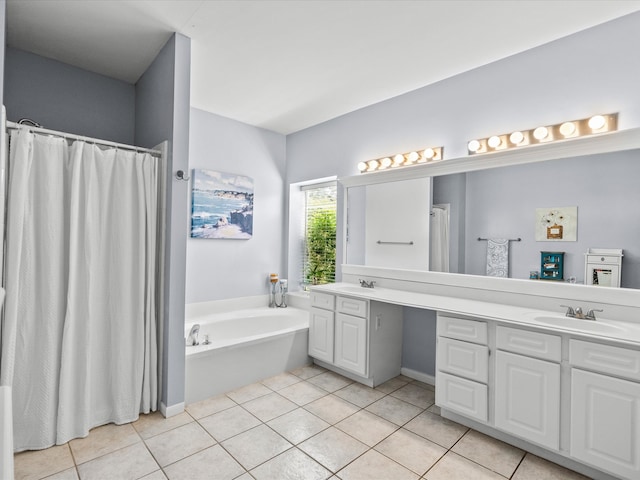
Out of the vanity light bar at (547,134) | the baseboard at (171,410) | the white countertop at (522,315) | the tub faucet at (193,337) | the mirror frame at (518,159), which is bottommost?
the baseboard at (171,410)

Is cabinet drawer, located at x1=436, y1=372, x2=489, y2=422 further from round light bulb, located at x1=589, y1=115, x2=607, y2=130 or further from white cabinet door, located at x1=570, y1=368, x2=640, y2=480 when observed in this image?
round light bulb, located at x1=589, y1=115, x2=607, y2=130

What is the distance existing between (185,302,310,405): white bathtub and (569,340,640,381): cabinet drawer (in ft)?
7.30

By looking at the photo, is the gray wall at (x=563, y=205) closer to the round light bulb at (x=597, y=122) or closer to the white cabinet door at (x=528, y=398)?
the round light bulb at (x=597, y=122)

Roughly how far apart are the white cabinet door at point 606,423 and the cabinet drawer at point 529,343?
0.13 meters

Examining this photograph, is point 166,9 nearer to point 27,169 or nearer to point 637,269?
point 27,169

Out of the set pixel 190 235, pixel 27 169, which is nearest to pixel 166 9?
pixel 27 169

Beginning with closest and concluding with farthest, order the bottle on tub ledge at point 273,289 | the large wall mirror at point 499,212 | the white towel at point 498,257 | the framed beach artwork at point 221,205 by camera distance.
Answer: the large wall mirror at point 499,212 < the white towel at point 498,257 < the framed beach artwork at point 221,205 < the bottle on tub ledge at point 273,289

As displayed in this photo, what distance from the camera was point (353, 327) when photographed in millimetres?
3039

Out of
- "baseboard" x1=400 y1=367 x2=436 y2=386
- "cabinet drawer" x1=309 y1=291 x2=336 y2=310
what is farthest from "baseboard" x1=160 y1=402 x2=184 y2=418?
"baseboard" x1=400 y1=367 x2=436 y2=386

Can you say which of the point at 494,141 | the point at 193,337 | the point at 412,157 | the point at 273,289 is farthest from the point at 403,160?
the point at 193,337

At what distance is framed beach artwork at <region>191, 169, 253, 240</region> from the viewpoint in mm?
3709

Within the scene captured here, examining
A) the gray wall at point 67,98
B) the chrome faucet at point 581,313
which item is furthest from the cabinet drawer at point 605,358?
the gray wall at point 67,98

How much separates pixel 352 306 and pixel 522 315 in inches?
52.1

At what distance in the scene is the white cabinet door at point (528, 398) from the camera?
193 centimetres
